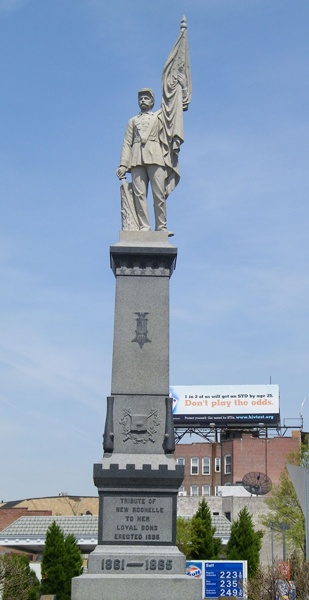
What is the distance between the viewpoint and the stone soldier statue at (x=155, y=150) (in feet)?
56.2

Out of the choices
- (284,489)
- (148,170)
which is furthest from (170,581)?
(284,489)

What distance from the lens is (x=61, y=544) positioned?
3284 cm

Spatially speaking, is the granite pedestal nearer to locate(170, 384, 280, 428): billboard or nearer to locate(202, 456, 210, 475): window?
locate(170, 384, 280, 428): billboard

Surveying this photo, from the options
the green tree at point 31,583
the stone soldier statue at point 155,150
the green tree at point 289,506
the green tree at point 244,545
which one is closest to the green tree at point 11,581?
the green tree at point 31,583

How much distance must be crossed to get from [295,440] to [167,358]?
63872mm

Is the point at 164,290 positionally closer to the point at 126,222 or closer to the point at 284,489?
the point at 126,222

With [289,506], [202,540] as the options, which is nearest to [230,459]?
[289,506]

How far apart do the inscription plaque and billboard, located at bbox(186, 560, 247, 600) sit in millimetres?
14950

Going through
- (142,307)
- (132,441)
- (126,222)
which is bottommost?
(132,441)

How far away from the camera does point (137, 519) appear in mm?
14453

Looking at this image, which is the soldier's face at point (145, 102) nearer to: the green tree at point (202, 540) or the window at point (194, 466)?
the green tree at point (202, 540)

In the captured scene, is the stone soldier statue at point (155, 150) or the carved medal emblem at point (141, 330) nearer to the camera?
the carved medal emblem at point (141, 330)

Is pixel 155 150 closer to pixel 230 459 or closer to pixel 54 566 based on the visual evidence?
pixel 54 566

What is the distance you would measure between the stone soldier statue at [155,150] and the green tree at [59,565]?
20.8m
